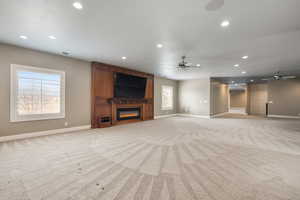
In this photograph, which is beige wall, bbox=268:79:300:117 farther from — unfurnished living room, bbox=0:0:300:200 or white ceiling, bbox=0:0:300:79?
white ceiling, bbox=0:0:300:79

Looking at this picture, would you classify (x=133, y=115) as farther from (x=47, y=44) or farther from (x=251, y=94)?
(x=251, y=94)

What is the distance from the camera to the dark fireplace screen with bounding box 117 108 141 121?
6.77 metres

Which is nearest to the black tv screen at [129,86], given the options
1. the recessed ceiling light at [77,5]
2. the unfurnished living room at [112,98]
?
the unfurnished living room at [112,98]

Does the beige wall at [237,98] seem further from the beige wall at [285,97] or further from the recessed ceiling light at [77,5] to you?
the recessed ceiling light at [77,5]

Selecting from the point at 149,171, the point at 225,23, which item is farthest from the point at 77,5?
the point at 149,171

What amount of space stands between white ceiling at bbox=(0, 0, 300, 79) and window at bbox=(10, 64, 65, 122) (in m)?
0.85

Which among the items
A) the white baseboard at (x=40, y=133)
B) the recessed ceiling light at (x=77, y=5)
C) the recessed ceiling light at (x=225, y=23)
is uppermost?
the recessed ceiling light at (x=77, y=5)

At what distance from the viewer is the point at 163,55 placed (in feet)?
15.8

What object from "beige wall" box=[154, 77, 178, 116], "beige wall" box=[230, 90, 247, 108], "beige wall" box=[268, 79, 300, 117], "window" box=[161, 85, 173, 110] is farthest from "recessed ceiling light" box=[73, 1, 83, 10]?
"beige wall" box=[230, 90, 247, 108]

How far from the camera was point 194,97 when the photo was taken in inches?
388

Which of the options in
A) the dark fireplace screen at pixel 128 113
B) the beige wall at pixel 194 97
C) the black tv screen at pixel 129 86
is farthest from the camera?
the beige wall at pixel 194 97

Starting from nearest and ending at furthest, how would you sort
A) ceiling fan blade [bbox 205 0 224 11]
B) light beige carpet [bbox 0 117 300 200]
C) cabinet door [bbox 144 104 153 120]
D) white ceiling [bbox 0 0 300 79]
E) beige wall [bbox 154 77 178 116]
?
light beige carpet [bbox 0 117 300 200], ceiling fan blade [bbox 205 0 224 11], white ceiling [bbox 0 0 300 79], cabinet door [bbox 144 104 153 120], beige wall [bbox 154 77 178 116]

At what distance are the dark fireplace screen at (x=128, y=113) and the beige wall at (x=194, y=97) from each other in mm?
4262

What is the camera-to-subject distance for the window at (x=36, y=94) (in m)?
4.01
